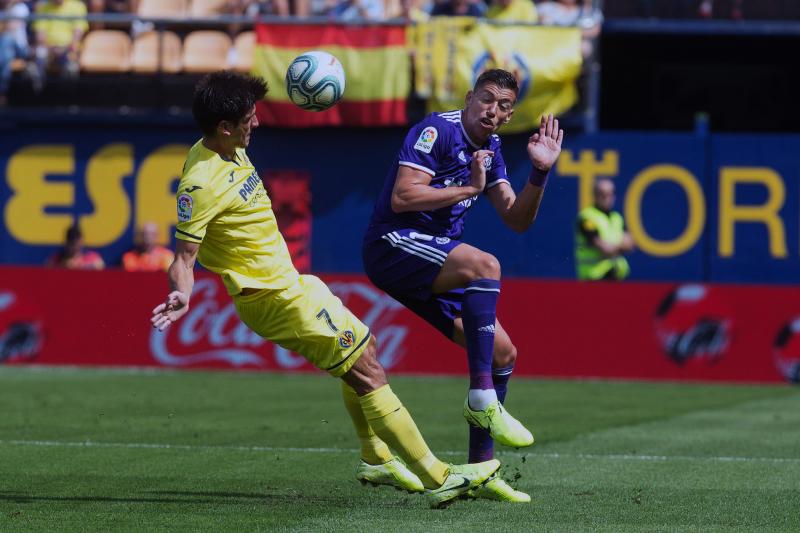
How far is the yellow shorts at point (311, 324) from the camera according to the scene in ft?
23.9

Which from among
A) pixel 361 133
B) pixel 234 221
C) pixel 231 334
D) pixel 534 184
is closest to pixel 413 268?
pixel 534 184

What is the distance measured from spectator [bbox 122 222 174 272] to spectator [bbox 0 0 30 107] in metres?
3.20

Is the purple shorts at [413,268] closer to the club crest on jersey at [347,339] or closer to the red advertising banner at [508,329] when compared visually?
the club crest on jersey at [347,339]

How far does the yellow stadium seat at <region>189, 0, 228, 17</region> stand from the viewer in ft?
71.3

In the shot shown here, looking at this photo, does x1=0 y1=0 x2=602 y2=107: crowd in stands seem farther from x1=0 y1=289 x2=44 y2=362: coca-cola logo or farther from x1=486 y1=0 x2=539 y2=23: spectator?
x1=0 y1=289 x2=44 y2=362: coca-cola logo

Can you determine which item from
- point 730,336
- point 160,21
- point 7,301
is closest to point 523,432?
point 730,336

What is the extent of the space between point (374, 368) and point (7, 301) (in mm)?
11465

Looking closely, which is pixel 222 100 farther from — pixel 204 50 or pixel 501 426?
Answer: pixel 204 50

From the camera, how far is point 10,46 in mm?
21188

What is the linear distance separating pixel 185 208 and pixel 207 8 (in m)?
15.3

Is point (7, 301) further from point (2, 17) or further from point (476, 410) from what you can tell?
point (476, 410)

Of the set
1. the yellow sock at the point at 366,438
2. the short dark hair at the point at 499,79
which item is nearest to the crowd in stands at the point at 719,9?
the short dark hair at the point at 499,79

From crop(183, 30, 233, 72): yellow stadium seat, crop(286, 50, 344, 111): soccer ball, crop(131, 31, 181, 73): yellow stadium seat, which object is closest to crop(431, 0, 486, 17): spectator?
crop(183, 30, 233, 72): yellow stadium seat

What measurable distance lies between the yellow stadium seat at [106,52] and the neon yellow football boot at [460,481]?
1503cm
